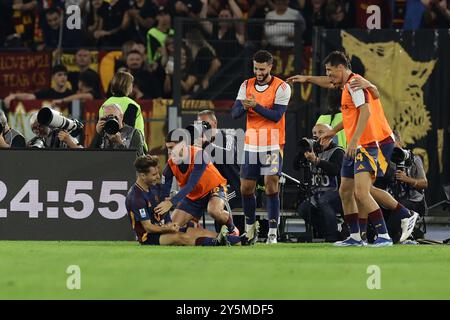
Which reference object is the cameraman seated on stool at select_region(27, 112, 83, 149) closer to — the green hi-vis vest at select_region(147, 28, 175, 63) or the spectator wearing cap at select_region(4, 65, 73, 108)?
the spectator wearing cap at select_region(4, 65, 73, 108)

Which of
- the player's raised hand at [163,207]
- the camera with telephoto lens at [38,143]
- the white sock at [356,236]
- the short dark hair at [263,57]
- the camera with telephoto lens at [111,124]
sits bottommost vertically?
the white sock at [356,236]

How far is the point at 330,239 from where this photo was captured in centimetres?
1630

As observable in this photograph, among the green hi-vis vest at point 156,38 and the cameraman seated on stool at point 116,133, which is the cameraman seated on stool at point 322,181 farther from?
the green hi-vis vest at point 156,38

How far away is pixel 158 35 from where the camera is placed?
22453mm

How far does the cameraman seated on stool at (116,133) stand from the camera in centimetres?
1593

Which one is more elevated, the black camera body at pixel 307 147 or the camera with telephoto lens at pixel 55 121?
the camera with telephoto lens at pixel 55 121

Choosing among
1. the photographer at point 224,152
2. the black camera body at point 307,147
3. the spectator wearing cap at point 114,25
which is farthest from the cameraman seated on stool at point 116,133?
the spectator wearing cap at point 114,25

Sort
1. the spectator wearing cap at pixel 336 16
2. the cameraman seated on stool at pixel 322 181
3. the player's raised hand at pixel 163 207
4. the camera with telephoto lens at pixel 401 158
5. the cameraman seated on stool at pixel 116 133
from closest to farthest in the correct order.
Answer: the player's raised hand at pixel 163 207, the cameraman seated on stool at pixel 116 133, the camera with telephoto lens at pixel 401 158, the cameraman seated on stool at pixel 322 181, the spectator wearing cap at pixel 336 16

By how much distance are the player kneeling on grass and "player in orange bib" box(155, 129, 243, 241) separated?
243 millimetres

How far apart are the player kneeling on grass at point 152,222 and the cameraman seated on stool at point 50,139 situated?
1.92m

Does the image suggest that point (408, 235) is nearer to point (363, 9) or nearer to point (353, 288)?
point (353, 288)

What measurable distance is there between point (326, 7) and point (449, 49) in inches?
129

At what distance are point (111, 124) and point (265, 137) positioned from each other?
6.18 feet

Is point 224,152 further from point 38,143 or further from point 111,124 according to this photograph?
point 38,143
